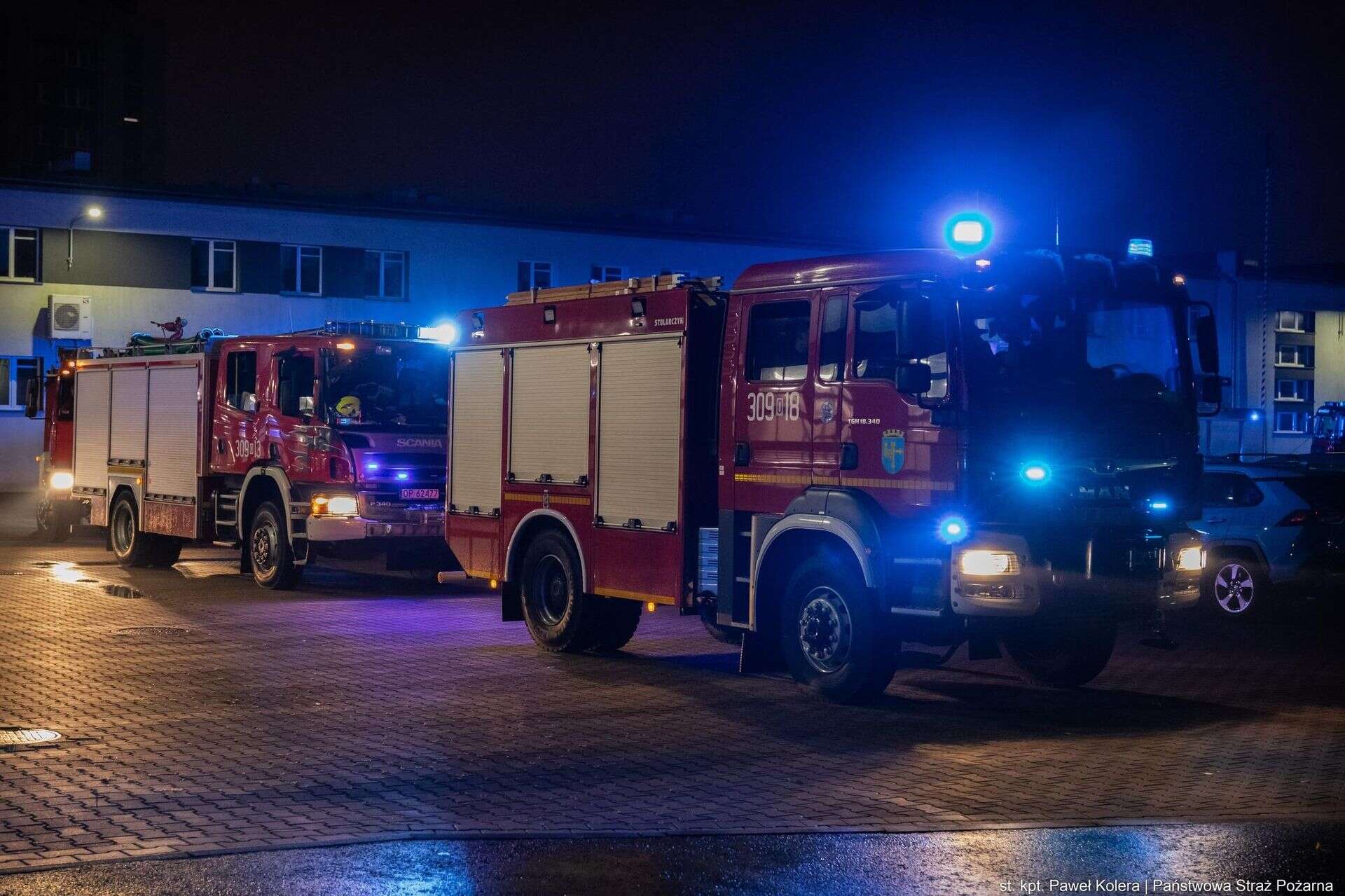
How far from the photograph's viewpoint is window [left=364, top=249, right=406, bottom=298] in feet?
156

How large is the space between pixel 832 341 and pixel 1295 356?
61197mm

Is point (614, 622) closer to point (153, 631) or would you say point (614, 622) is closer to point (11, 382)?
point (153, 631)

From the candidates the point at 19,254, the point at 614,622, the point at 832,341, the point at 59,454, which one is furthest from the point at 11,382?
the point at 832,341

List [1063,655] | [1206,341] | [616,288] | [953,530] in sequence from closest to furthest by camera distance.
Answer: [953,530], [1206,341], [1063,655], [616,288]

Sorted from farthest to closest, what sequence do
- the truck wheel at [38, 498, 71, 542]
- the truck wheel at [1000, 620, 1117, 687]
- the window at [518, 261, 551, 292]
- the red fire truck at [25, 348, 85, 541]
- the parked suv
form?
1. the window at [518, 261, 551, 292]
2. the truck wheel at [38, 498, 71, 542]
3. the red fire truck at [25, 348, 85, 541]
4. the parked suv
5. the truck wheel at [1000, 620, 1117, 687]

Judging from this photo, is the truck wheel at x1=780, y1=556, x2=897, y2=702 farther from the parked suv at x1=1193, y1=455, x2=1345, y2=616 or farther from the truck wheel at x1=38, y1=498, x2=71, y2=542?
the truck wheel at x1=38, y1=498, x2=71, y2=542

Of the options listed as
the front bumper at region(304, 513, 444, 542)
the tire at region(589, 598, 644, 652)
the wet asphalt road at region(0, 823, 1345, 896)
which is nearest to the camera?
the wet asphalt road at region(0, 823, 1345, 896)

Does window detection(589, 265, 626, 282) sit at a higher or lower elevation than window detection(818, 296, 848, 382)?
higher

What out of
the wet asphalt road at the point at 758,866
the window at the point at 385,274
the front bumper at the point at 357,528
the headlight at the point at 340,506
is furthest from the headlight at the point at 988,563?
the window at the point at 385,274

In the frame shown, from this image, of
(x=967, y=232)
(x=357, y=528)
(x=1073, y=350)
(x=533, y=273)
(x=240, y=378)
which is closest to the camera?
(x=967, y=232)

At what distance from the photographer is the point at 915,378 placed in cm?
975

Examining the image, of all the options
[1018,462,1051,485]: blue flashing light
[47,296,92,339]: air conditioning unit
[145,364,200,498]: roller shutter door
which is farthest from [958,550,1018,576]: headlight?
[47,296,92,339]: air conditioning unit

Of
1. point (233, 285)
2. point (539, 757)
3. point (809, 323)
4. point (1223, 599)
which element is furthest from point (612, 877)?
point (233, 285)

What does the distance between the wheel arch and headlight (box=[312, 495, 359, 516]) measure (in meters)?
4.63
